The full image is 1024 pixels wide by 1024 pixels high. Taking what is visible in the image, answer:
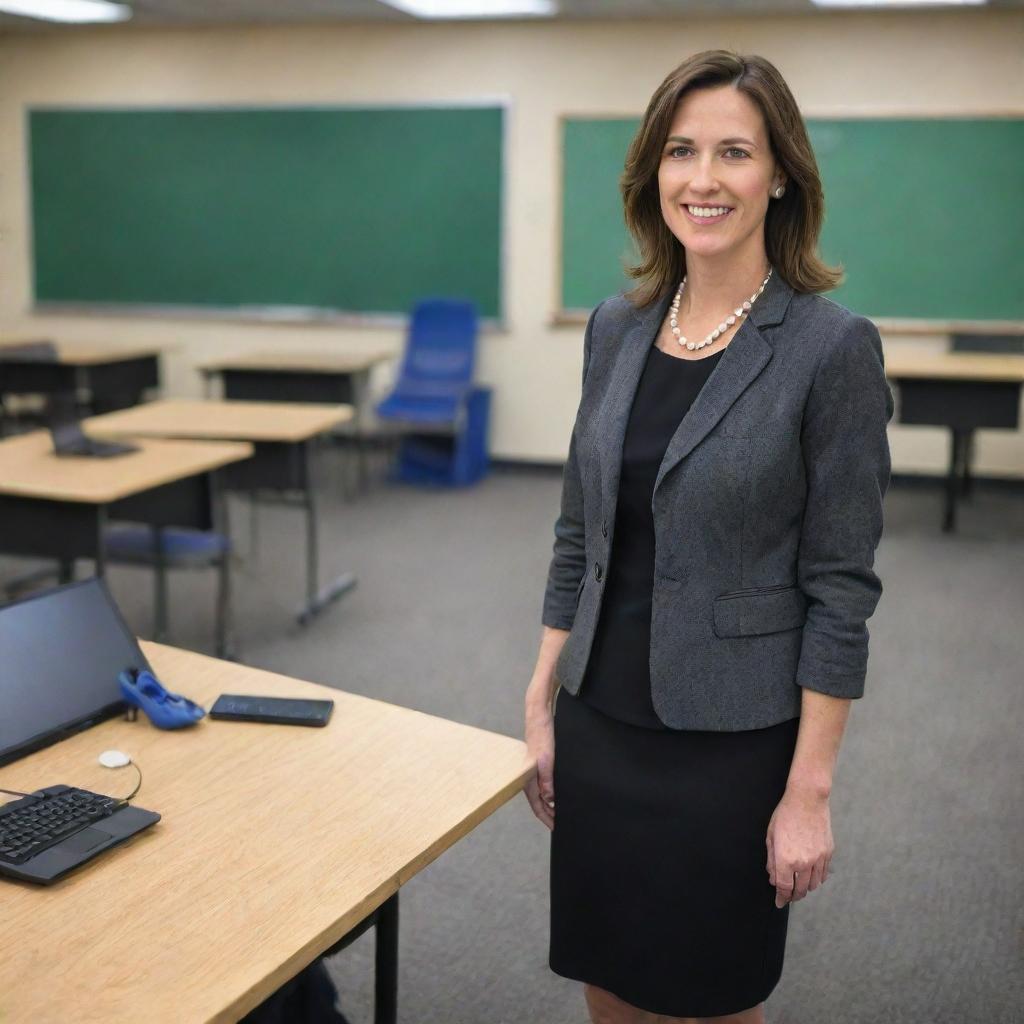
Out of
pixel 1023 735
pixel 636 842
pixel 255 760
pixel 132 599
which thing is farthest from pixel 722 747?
pixel 132 599

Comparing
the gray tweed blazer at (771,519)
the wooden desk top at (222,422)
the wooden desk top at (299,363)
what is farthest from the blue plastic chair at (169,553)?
the gray tweed blazer at (771,519)

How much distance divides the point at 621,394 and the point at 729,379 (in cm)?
16

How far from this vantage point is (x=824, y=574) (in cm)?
138

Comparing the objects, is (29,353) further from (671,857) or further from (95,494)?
(671,857)

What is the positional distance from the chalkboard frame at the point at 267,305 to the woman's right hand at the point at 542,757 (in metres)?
6.16

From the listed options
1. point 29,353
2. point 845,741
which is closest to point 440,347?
point 29,353

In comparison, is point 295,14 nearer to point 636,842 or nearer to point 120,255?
point 120,255

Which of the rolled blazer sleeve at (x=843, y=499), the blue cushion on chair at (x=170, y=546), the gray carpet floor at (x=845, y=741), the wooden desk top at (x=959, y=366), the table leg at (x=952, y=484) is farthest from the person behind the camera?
the table leg at (x=952, y=484)

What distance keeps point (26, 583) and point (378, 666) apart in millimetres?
1721

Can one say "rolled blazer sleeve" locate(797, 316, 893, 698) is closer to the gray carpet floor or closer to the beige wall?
the gray carpet floor

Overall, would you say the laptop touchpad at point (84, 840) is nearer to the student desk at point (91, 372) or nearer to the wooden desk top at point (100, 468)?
the wooden desk top at point (100, 468)

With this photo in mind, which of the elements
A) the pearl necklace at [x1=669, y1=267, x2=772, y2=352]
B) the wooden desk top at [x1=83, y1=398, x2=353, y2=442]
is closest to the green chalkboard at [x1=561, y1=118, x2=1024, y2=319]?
the wooden desk top at [x1=83, y1=398, x2=353, y2=442]

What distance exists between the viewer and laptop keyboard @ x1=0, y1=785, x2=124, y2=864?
1391mm

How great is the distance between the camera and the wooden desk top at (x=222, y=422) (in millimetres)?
4508
